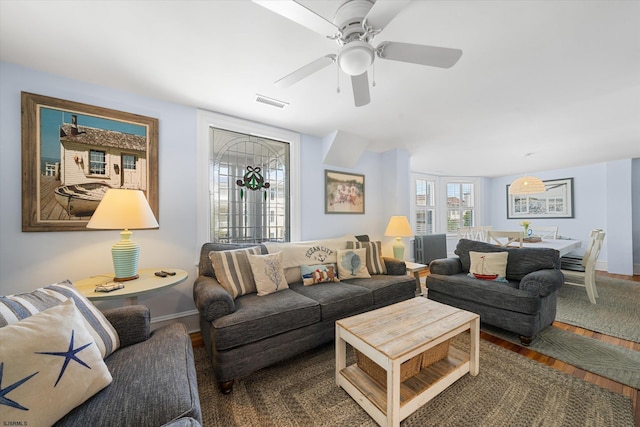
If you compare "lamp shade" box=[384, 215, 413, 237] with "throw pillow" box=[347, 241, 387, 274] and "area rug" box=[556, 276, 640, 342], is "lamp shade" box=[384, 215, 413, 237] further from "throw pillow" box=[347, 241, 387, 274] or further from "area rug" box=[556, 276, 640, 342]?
"area rug" box=[556, 276, 640, 342]

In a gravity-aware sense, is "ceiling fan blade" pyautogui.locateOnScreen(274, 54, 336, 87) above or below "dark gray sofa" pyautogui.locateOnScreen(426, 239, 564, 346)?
above

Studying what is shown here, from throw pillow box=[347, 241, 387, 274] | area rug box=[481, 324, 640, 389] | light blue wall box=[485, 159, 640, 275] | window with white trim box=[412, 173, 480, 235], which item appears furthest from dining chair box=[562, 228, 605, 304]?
window with white trim box=[412, 173, 480, 235]

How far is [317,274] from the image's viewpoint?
250cm

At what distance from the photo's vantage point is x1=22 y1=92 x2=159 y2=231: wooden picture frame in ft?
6.01

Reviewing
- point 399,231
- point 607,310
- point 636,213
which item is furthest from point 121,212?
point 636,213

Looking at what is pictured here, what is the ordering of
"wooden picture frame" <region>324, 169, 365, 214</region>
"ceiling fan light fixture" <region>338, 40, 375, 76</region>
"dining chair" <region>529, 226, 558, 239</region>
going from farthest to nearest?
"dining chair" <region>529, 226, 558, 239</region> < "wooden picture frame" <region>324, 169, 365, 214</region> < "ceiling fan light fixture" <region>338, 40, 375, 76</region>

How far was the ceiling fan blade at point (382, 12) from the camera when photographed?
106 cm

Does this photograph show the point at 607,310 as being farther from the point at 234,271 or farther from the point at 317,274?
the point at 234,271

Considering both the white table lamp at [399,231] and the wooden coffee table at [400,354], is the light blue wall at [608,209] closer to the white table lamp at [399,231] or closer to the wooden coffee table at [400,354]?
the white table lamp at [399,231]

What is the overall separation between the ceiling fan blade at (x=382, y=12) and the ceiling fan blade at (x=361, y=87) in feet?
0.92

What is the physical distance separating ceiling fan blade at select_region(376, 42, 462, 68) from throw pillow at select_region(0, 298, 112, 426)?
6.59ft

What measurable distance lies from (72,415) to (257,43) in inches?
82.1

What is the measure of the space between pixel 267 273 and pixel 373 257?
4.53ft

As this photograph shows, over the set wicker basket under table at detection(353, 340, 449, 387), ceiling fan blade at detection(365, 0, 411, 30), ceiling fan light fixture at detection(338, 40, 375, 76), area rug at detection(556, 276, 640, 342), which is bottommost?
area rug at detection(556, 276, 640, 342)
